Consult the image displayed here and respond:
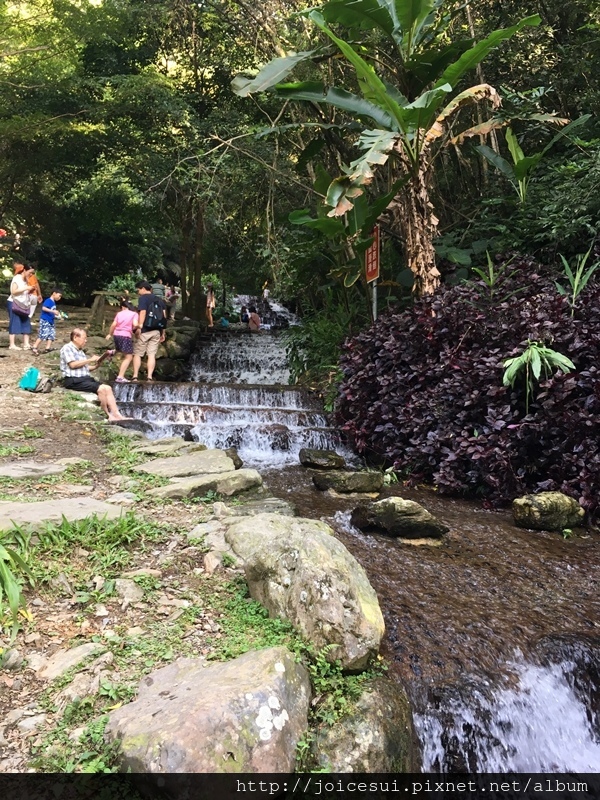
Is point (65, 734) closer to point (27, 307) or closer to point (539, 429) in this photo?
point (539, 429)

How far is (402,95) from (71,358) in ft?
18.3

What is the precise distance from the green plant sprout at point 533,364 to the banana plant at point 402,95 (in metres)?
1.96

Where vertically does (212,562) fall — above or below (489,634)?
above

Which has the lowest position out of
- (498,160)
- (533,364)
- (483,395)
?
(483,395)

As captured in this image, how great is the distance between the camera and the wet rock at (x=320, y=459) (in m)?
6.74

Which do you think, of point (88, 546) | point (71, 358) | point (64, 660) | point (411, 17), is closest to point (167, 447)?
point (71, 358)

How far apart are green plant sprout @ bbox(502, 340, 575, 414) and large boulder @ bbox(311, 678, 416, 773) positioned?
3.50 meters

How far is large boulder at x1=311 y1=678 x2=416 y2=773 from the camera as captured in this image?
2188mm

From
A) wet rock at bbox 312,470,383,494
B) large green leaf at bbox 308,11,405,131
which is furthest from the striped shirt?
large green leaf at bbox 308,11,405,131

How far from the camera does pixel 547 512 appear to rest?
4.75 m

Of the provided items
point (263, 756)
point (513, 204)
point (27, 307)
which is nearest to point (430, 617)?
point (263, 756)

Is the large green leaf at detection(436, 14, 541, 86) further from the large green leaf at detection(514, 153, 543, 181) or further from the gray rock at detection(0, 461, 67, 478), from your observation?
the gray rock at detection(0, 461, 67, 478)

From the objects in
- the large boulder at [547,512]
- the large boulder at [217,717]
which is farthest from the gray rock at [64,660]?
the large boulder at [547,512]

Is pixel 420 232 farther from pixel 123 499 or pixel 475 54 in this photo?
pixel 123 499
